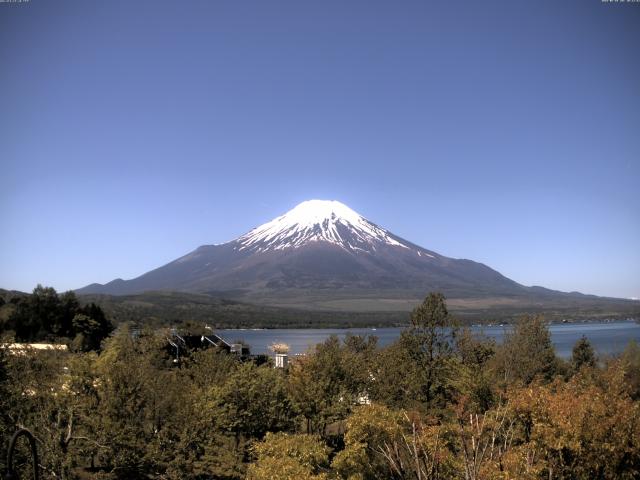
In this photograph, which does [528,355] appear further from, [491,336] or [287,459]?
[491,336]

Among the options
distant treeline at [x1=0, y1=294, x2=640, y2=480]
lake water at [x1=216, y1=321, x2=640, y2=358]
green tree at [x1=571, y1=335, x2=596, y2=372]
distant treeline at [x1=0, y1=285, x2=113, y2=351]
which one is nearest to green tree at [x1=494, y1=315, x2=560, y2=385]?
distant treeline at [x1=0, y1=294, x2=640, y2=480]

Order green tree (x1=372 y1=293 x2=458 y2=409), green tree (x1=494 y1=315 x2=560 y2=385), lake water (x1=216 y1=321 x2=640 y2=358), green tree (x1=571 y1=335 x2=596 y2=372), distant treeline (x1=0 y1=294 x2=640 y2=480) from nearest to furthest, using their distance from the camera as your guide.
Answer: distant treeline (x1=0 y1=294 x2=640 y2=480) → green tree (x1=372 y1=293 x2=458 y2=409) → green tree (x1=494 y1=315 x2=560 y2=385) → green tree (x1=571 y1=335 x2=596 y2=372) → lake water (x1=216 y1=321 x2=640 y2=358)

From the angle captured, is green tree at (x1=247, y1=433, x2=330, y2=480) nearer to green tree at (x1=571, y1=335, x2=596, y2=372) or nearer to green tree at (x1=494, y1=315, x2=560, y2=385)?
green tree at (x1=494, y1=315, x2=560, y2=385)

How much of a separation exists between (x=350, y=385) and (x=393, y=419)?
1259 centimetres

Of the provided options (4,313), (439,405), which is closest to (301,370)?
(439,405)

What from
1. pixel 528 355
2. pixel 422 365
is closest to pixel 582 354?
pixel 528 355

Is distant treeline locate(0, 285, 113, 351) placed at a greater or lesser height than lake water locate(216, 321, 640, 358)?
greater

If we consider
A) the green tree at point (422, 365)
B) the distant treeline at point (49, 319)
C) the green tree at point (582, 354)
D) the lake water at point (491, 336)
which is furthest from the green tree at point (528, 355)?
the distant treeline at point (49, 319)

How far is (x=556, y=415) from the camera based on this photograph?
17.2 m

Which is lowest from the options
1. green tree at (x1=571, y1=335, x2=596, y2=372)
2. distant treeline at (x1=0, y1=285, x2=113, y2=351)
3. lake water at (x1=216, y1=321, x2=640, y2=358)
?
lake water at (x1=216, y1=321, x2=640, y2=358)

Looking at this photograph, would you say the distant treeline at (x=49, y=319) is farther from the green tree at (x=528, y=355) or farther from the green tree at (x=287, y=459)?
the green tree at (x=287, y=459)

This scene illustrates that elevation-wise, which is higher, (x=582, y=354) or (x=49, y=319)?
(x=49, y=319)

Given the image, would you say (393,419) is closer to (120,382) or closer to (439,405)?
(120,382)

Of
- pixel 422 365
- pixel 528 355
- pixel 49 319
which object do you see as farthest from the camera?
pixel 49 319
